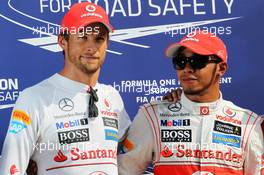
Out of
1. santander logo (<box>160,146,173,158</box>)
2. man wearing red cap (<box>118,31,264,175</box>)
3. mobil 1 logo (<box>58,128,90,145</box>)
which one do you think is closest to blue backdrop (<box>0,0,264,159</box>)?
man wearing red cap (<box>118,31,264,175</box>)

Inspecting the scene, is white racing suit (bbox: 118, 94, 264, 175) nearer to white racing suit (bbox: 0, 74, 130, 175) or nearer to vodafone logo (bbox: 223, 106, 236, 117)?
vodafone logo (bbox: 223, 106, 236, 117)

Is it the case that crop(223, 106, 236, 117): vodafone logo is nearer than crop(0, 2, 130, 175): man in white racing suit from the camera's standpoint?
No

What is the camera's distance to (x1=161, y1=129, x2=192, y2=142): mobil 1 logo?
2992mm

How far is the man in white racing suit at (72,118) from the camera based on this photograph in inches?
109

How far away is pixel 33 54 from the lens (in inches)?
141

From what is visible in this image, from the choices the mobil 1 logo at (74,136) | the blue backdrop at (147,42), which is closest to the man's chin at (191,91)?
the mobil 1 logo at (74,136)

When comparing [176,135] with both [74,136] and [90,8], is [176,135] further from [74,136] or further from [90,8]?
[90,8]

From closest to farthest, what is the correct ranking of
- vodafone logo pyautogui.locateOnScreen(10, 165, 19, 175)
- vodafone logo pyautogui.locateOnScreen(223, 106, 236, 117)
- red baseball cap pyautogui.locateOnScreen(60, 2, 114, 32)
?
vodafone logo pyautogui.locateOnScreen(10, 165, 19, 175)
red baseball cap pyautogui.locateOnScreen(60, 2, 114, 32)
vodafone logo pyautogui.locateOnScreen(223, 106, 236, 117)

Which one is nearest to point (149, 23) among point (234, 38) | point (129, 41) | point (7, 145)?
point (129, 41)

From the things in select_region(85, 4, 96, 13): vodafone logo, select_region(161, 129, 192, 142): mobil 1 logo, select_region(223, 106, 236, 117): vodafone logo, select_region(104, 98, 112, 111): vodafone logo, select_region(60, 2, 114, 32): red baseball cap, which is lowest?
select_region(161, 129, 192, 142): mobil 1 logo

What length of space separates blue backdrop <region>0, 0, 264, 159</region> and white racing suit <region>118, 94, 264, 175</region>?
1.97ft

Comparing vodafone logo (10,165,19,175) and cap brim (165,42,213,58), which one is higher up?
cap brim (165,42,213,58)

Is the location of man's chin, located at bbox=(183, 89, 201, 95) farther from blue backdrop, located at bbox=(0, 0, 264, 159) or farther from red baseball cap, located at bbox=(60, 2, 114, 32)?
blue backdrop, located at bbox=(0, 0, 264, 159)

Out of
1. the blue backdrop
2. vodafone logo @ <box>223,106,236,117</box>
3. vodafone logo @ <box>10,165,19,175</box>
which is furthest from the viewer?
the blue backdrop
